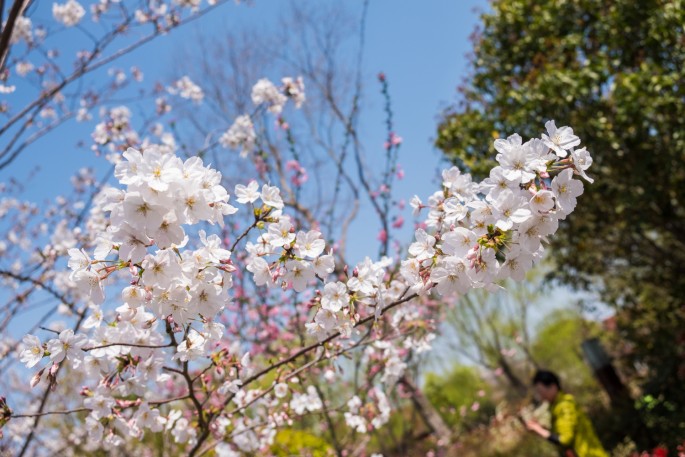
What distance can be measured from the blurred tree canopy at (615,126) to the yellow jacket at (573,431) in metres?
2.47

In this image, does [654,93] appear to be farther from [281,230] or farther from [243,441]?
[243,441]

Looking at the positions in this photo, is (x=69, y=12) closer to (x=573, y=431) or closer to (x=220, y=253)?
(x=220, y=253)

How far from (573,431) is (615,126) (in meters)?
3.05

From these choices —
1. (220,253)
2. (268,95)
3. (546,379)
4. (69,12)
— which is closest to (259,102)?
(268,95)

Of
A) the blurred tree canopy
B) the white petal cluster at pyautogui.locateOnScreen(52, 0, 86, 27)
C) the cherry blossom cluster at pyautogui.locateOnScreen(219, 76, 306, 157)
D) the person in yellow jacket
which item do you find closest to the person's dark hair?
the person in yellow jacket

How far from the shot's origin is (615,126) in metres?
4.82

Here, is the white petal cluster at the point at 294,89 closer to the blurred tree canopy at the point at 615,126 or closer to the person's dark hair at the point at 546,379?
the blurred tree canopy at the point at 615,126

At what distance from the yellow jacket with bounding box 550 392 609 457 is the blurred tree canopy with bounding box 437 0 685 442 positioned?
247cm

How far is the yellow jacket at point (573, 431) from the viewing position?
11.3 feet

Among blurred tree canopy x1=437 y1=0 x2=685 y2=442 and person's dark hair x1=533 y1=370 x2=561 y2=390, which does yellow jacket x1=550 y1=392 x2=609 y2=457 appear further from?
blurred tree canopy x1=437 y1=0 x2=685 y2=442

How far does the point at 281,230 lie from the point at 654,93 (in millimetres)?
4253

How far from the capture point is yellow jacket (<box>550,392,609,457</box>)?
11.3 feet

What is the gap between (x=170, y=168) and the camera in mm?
1255

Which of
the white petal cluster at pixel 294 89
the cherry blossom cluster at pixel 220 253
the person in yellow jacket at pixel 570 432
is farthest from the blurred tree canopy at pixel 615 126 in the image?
the cherry blossom cluster at pixel 220 253
